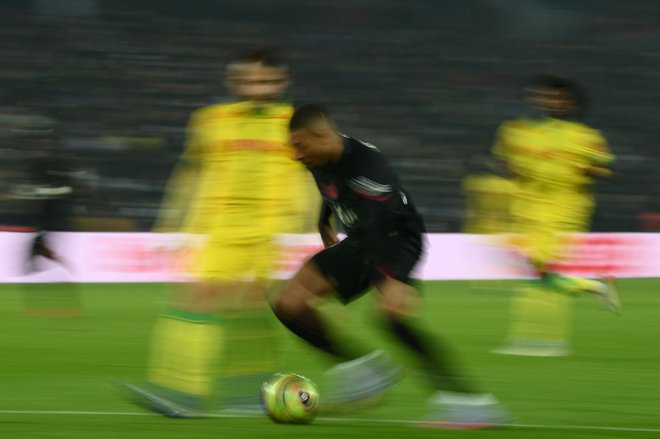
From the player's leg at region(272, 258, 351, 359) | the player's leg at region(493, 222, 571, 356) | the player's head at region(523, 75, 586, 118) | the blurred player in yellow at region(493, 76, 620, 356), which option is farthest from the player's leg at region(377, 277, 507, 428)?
the player's head at region(523, 75, 586, 118)

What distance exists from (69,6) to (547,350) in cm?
1347

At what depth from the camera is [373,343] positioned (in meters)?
10.8

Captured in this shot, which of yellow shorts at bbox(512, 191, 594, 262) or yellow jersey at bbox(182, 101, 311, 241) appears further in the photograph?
yellow shorts at bbox(512, 191, 594, 262)

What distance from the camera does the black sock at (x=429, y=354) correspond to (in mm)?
5832

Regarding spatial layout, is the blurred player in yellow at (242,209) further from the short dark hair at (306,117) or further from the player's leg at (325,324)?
the short dark hair at (306,117)

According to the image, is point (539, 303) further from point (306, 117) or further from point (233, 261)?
point (306, 117)

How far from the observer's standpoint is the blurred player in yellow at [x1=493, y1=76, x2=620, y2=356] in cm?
937

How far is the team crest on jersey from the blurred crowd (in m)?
13.4

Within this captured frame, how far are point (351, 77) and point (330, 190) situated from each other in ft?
50.8

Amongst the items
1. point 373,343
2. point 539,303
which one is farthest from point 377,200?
point 373,343

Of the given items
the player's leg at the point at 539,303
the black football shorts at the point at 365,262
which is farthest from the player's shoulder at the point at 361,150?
the player's leg at the point at 539,303

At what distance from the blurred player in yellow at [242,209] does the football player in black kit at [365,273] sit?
A: 0.57m

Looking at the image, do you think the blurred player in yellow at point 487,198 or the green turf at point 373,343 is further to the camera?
the blurred player in yellow at point 487,198

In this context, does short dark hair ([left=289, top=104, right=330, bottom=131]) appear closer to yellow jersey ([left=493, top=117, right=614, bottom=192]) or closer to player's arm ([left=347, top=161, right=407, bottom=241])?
player's arm ([left=347, top=161, right=407, bottom=241])
